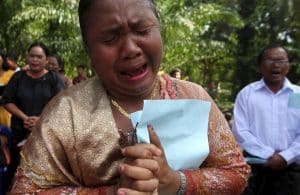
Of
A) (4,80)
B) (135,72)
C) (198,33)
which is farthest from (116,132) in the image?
(198,33)

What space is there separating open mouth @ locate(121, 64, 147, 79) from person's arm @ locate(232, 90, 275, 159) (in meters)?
2.83

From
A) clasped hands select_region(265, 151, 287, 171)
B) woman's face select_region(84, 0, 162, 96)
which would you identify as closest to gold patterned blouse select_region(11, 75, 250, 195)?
woman's face select_region(84, 0, 162, 96)

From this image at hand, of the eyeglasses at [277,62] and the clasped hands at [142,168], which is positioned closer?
the clasped hands at [142,168]

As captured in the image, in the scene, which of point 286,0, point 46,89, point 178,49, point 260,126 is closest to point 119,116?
point 260,126

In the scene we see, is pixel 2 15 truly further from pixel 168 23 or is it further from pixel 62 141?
pixel 62 141

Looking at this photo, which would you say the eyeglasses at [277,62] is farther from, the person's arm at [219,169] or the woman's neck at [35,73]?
the person's arm at [219,169]

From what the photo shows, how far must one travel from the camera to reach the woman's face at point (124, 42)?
4.21 feet

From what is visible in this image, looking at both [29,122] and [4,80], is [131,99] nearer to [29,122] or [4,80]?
[29,122]

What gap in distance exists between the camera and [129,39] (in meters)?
1.28

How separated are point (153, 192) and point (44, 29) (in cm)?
1071

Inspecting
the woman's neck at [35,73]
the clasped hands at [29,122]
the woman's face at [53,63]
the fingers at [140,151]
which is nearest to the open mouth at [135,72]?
the fingers at [140,151]

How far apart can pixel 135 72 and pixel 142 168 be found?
31cm

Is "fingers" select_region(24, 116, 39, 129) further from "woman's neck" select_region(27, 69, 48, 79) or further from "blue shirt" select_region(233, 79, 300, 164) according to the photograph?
"blue shirt" select_region(233, 79, 300, 164)

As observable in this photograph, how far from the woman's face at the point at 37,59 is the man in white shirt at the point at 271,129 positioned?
1.91 m
